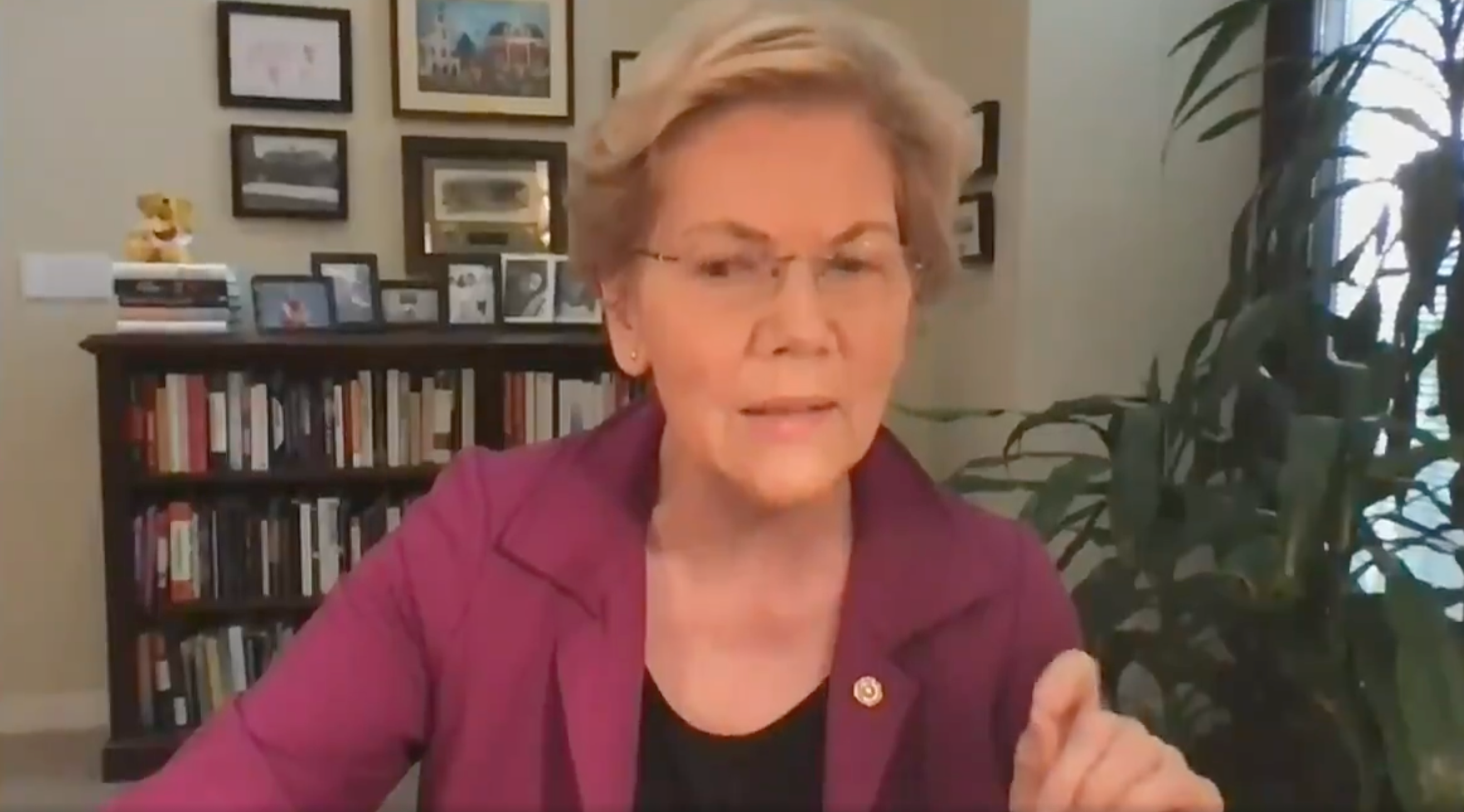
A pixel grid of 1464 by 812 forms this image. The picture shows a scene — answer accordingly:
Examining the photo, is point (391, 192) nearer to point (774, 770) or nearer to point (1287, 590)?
point (1287, 590)

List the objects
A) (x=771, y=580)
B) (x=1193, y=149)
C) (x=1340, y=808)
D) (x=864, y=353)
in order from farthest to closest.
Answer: (x=1193, y=149)
(x=1340, y=808)
(x=771, y=580)
(x=864, y=353)

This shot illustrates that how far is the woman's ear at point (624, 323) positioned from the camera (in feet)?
3.26

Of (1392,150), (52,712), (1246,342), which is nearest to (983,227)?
(1392,150)

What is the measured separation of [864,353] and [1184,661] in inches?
41.7

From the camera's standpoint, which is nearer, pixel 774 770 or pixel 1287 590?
pixel 774 770

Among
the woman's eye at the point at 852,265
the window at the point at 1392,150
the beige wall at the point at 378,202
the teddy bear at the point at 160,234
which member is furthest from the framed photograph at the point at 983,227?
the woman's eye at the point at 852,265

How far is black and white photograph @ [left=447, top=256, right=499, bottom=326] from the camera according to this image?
329 centimetres

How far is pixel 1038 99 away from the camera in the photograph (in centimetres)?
276

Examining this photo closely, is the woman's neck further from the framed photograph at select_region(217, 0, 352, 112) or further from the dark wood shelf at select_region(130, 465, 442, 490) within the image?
the framed photograph at select_region(217, 0, 352, 112)

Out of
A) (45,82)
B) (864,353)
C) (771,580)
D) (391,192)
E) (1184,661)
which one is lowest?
(1184,661)

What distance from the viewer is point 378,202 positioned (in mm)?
3328

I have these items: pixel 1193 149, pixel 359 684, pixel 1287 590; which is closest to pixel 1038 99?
pixel 1193 149

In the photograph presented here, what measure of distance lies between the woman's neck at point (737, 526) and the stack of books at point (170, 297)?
219 centimetres

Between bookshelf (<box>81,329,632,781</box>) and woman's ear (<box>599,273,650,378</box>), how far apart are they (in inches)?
79.1
